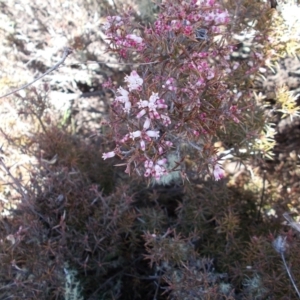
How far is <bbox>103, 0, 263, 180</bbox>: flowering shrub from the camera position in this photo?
159cm

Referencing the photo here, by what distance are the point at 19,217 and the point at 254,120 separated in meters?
1.23

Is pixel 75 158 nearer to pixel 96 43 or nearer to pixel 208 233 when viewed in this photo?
pixel 208 233

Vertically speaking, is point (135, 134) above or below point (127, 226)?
above

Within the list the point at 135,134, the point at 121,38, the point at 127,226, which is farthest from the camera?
the point at 127,226

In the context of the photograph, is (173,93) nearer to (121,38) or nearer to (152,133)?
(152,133)

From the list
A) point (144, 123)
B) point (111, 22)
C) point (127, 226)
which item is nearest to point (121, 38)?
point (111, 22)

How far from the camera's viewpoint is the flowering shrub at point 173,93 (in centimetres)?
159

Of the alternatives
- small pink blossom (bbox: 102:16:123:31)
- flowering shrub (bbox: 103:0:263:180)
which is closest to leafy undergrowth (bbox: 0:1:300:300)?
flowering shrub (bbox: 103:0:263:180)

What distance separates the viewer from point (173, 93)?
66.0 inches

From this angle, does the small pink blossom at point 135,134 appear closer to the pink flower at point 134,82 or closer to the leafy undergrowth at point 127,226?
the pink flower at point 134,82

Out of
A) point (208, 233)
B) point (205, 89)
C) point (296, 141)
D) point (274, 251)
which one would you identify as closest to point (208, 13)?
point (205, 89)

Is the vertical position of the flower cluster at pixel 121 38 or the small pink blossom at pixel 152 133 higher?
the flower cluster at pixel 121 38

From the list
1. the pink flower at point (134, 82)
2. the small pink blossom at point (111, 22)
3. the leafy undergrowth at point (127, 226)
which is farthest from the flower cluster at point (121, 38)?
the leafy undergrowth at point (127, 226)

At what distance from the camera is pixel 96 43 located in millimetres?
3301
